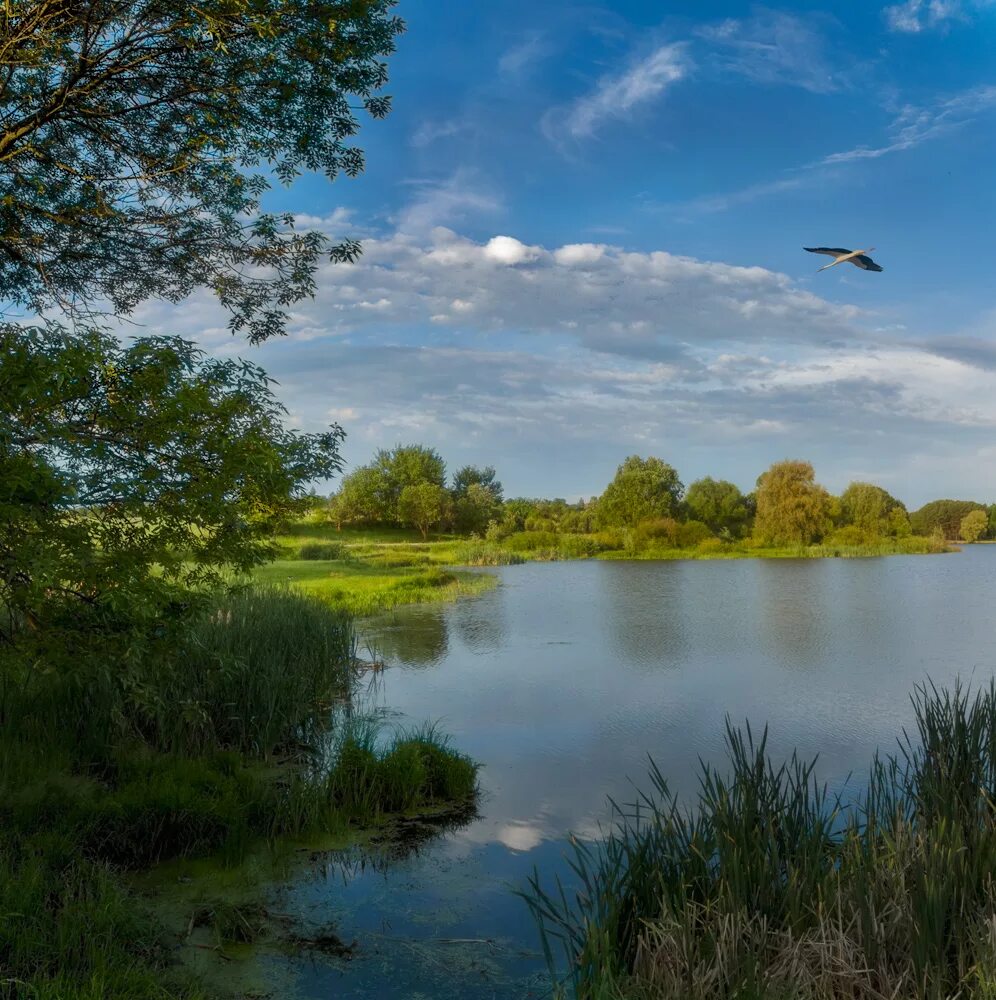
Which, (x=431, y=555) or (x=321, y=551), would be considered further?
(x=431, y=555)

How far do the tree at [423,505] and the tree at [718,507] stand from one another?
1817 centimetres

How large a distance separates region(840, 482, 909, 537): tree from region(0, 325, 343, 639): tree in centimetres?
4739

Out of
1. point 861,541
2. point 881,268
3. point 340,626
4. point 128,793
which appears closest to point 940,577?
point 861,541

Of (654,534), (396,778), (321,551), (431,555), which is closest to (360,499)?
(431,555)

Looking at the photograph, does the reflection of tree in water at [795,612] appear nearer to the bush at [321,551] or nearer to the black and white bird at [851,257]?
the black and white bird at [851,257]

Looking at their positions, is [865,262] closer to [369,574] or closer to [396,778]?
[396,778]

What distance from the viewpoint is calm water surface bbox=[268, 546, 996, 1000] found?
459 centimetres

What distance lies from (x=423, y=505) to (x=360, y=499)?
3553mm

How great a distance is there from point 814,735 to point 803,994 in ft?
20.0

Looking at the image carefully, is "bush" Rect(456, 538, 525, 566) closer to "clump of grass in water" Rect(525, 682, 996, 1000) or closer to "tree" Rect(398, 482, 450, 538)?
"tree" Rect(398, 482, 450, 538)

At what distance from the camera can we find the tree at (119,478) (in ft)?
15.5

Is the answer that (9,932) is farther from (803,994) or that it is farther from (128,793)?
(803,994)

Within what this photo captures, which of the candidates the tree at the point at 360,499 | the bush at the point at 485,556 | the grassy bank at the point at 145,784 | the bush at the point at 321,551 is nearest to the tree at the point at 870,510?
the bush at the point at 485,556

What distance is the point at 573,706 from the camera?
10.4m
